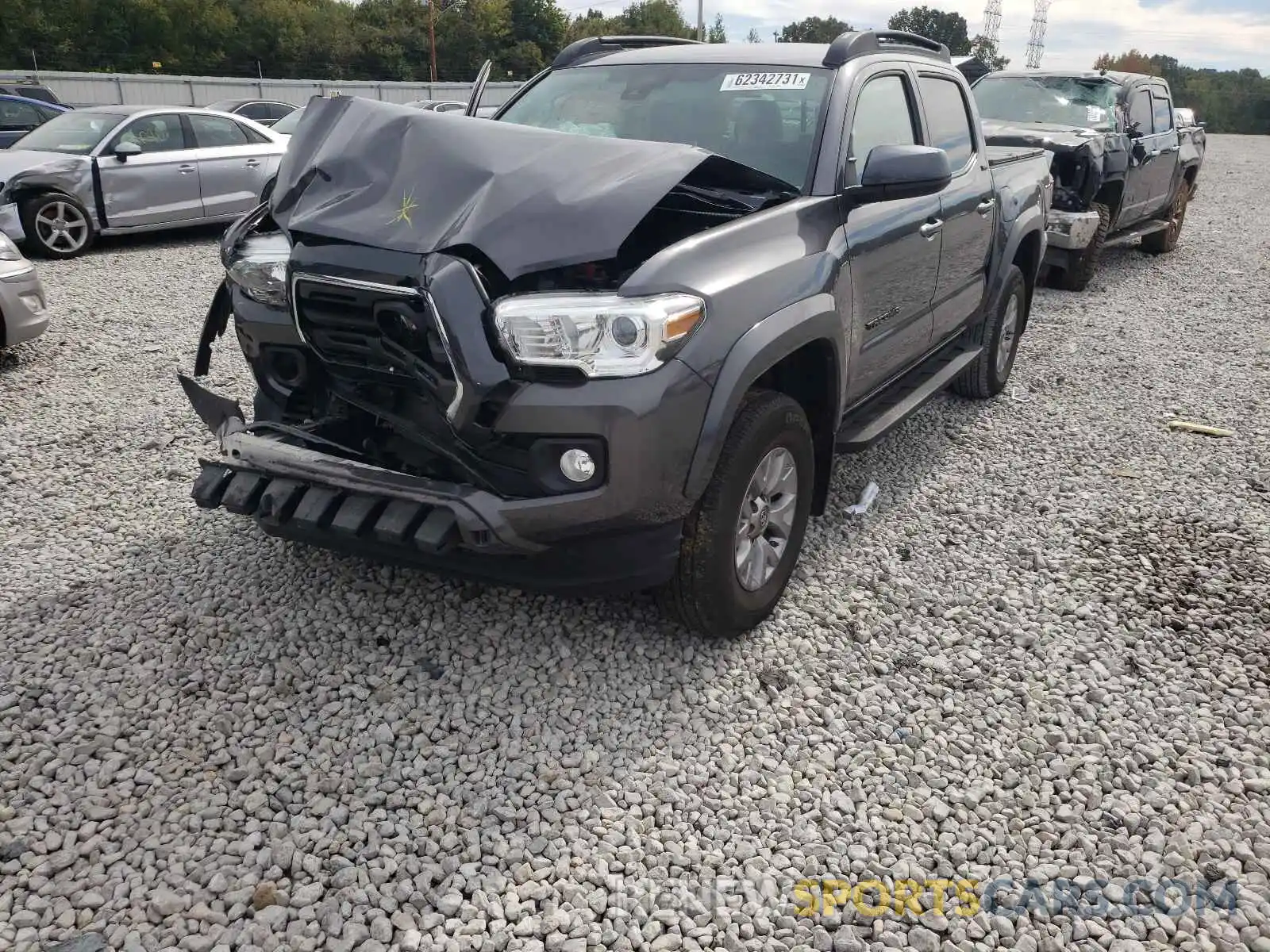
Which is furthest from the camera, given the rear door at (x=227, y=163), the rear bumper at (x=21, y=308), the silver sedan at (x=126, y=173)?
the rear door at (x=227, y=163)

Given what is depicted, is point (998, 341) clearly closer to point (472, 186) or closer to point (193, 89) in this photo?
point (472, 186)

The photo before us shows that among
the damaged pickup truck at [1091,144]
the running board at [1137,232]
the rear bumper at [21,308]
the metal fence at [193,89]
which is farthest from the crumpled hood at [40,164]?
the metal fence at [193,89]

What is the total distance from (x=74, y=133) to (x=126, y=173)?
0.77 metres

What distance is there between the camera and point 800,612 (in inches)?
141

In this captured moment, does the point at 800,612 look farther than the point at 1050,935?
Yes

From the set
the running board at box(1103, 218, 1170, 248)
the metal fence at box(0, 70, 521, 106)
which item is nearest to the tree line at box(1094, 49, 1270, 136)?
the metal fence at box(0, 70, 521, 106)

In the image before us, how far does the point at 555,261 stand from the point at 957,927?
1.97 metres

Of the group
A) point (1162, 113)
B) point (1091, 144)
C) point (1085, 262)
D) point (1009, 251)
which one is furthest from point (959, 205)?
point (1162, 113)

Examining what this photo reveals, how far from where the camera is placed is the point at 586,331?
2.59 m

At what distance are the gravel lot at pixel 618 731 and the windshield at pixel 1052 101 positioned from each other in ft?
20.1

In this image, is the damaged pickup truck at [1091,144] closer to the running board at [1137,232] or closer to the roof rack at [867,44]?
the running board at [1137,232]

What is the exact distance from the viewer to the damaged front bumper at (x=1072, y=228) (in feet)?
29.2

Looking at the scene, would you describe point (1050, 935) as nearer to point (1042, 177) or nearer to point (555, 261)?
point (555, 261)

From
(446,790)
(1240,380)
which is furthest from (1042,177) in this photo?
(446,790)
